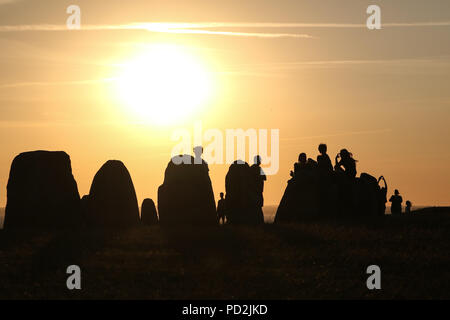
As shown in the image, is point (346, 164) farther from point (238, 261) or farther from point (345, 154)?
point (238, 261)

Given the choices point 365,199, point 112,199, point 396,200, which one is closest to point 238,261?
point 365,199

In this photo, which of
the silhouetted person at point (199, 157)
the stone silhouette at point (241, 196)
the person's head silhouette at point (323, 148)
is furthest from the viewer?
the stone silhouette at point (241, 196)

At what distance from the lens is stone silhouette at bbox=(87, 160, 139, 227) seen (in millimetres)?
35625

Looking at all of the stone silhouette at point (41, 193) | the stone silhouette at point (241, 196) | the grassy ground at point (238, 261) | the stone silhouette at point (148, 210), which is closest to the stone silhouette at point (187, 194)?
the stone silhouette at point (241, 196)

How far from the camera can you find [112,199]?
117 feet

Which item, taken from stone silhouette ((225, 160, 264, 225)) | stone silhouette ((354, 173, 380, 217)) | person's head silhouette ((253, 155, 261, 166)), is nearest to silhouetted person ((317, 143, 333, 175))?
stone silhouette ((354, 173, 380, 217))

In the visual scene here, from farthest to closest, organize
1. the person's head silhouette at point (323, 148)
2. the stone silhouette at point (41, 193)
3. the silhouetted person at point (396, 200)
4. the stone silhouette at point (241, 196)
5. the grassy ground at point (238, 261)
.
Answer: the silhouetted person at point (396, 200)
the stone silhouette at point (241, 196)
the person's head silhouette at point (323, 148)
the stone silhouette at point (41, 193)
the grassy ground at point (238, 261)

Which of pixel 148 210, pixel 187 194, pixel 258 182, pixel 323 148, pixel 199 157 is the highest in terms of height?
pixel 323 148

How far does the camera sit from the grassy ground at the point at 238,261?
19266 mm

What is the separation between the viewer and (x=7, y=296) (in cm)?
1892

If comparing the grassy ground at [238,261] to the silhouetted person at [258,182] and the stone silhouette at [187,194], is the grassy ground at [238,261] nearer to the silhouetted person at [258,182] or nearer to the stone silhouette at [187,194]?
the stone silhouette at [187,194]

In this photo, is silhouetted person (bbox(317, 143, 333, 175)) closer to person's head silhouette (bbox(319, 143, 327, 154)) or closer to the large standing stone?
person's head silhouette (bbox(319, 143, 327, 154))

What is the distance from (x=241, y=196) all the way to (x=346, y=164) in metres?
4.75

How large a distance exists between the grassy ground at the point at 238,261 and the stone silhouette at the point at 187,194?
2.53 m
